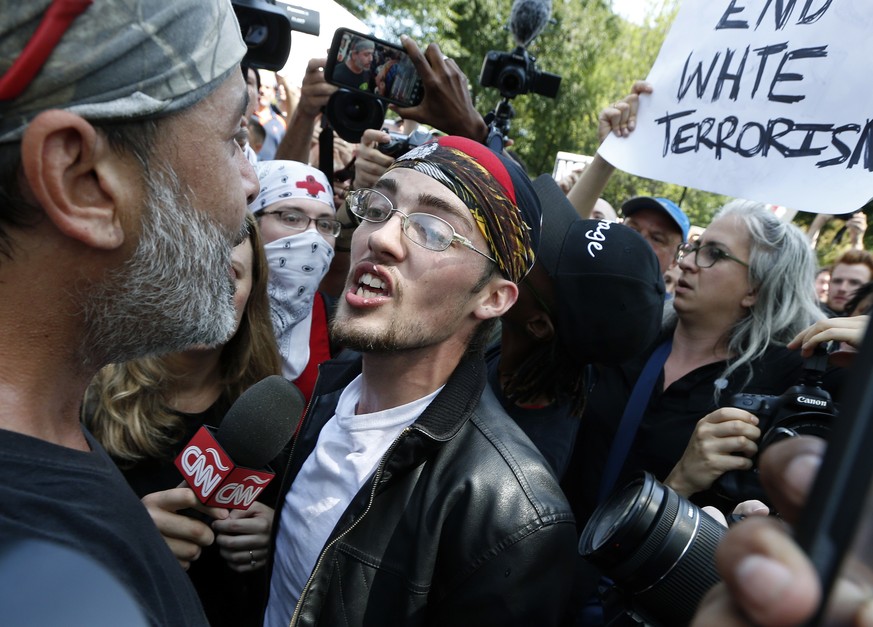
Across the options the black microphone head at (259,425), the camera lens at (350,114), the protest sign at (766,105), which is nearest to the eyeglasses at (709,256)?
the protest sign at (766,105)

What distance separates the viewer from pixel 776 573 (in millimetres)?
461

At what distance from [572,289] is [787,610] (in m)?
2.03

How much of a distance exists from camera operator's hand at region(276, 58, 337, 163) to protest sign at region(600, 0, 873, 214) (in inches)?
55.8

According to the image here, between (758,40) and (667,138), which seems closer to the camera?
(758,40)

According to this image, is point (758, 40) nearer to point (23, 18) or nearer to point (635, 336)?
point (635, 336)

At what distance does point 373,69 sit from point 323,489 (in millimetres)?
1792

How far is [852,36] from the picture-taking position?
2061 mm

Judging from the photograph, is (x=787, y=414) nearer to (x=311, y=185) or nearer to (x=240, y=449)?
(x=240, y=449)

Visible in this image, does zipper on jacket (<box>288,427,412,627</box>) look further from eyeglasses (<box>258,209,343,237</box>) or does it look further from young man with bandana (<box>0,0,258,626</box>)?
eyeglasses (<box>258,209,343,237</box>)

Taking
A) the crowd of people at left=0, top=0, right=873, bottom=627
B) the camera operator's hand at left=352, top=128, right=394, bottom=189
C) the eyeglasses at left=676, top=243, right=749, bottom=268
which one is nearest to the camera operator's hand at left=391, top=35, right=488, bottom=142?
the crowd of people at left=0, top=0, right=873, bottom=627

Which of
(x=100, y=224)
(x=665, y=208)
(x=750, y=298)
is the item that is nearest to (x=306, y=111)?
(x=750, y=298)

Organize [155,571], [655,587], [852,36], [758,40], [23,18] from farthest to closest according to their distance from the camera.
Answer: [758,40] < [852,36] < [655,587] < [155,571] < [23,18]

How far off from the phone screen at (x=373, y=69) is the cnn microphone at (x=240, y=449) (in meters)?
1.48

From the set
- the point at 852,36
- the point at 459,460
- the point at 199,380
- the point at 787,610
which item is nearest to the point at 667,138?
the point at 852,36
